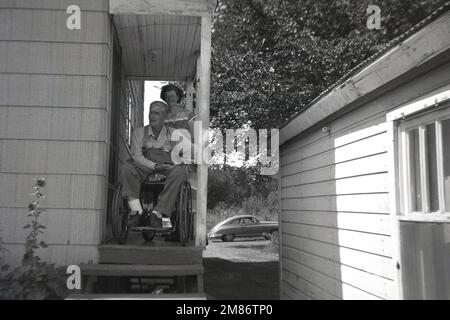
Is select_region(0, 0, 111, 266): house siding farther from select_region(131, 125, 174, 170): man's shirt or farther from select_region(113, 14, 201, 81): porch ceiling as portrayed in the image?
select_region(113, 14, 201, 81): porch ceiling

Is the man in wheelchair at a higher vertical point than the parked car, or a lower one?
higher

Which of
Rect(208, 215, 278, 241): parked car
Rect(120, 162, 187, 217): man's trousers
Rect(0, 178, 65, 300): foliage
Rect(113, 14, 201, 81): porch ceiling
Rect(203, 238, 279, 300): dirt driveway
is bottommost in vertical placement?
Rect(203, 238, 279, 300): dirt driveway

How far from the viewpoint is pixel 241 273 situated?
11.0 metres

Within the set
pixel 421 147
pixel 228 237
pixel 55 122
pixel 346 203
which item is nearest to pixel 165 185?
pixel 55 122

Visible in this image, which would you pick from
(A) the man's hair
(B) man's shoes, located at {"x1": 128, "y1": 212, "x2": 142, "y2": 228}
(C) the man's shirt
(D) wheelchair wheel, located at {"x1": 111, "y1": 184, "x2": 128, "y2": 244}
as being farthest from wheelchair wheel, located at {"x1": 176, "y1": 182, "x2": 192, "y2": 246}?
(A) the man's hair

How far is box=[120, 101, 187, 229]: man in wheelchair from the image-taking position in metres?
3.90

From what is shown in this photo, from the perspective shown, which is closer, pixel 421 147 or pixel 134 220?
pixel 421 147

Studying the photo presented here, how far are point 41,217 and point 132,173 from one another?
82cm

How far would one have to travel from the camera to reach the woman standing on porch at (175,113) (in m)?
4.65

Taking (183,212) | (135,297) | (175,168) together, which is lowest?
(135,297)

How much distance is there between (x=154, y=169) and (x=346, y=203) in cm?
180

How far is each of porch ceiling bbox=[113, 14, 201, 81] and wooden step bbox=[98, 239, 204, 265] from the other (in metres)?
2.27

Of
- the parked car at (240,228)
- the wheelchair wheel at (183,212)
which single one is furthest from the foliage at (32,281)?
the parked car at (240,228)

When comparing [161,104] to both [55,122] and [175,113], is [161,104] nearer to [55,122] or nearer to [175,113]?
[175,113]
